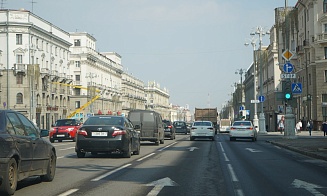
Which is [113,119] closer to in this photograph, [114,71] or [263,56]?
[263,56]

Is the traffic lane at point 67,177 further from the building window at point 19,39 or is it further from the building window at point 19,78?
the building window at point 19,39

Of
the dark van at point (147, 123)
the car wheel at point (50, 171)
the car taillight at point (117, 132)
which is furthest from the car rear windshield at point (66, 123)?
the car wheel at point (50, 171)

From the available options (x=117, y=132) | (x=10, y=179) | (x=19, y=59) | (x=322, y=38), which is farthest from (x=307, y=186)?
(x=19, y=59)

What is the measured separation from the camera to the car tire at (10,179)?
8.77 m

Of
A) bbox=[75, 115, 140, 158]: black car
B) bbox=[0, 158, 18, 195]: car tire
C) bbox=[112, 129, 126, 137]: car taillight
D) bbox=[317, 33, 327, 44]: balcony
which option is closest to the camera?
bbox=[0, 158, 18, 195]: car tire

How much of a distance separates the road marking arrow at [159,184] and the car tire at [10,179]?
8.38ft

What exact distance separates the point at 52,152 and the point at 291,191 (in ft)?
18.3

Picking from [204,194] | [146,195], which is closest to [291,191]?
[204,194]

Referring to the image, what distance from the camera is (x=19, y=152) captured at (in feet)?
30.9

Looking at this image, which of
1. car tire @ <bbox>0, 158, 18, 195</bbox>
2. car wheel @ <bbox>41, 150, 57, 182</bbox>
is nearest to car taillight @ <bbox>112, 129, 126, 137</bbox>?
car wheel @ <bbox>41, 150, 57, 182</bbox>

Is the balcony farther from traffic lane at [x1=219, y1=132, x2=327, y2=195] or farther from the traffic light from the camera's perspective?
traffic lane at [x1=219, y1=132, x2=327, y2=195]

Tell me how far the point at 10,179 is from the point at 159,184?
3.47 m

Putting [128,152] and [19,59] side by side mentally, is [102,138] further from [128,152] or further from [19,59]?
[19,59]

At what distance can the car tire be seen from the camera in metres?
8.77
